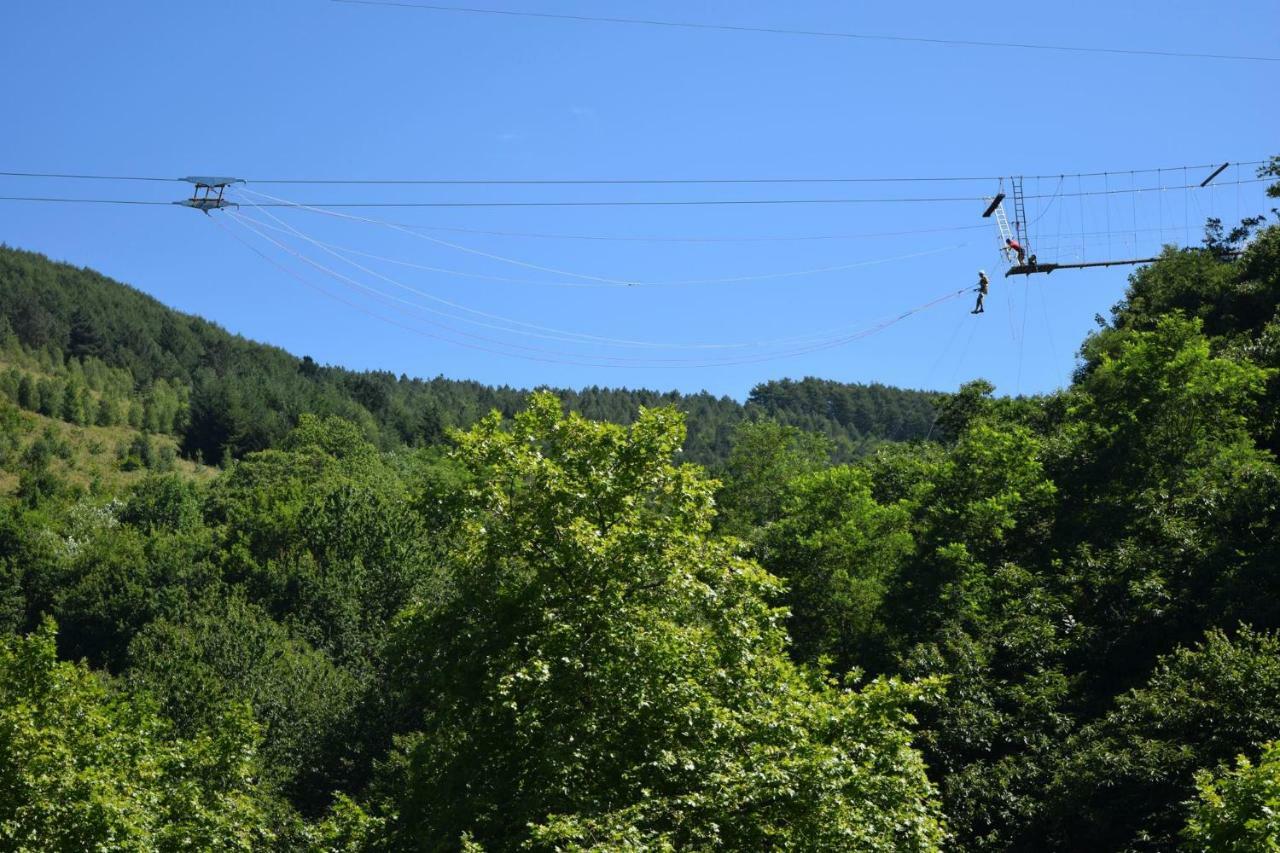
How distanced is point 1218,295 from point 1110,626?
96.6 ft

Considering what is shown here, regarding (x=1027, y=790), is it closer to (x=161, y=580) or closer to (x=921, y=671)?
(x=921, y=671)

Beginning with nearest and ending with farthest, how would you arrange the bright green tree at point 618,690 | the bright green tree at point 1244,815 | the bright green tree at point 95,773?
the bright green tree at point 1244,815
the bright green tree at point 618,690
the bright green tree at point 95,773

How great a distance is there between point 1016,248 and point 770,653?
1814 centimetres

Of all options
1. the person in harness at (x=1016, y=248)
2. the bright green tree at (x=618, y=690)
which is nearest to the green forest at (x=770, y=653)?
the bright green tree at (x=618, y=690)

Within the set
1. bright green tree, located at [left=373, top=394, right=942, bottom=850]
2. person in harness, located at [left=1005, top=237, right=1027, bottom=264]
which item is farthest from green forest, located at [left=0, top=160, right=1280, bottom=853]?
person in harness, located at [left=1005, top=237, right=1027, bottom=264]

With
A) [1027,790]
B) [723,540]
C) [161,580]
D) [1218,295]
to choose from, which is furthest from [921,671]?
[161,580]

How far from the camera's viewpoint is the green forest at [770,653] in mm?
21812

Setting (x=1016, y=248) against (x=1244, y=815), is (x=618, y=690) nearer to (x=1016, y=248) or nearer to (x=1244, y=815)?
(x=1244, y=815)

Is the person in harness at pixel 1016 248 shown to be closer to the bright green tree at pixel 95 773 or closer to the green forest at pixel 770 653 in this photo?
the green forest at pixel 770 653

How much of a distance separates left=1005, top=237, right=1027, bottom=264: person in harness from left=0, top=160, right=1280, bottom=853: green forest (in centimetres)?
782

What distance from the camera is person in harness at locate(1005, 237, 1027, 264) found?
3903cm

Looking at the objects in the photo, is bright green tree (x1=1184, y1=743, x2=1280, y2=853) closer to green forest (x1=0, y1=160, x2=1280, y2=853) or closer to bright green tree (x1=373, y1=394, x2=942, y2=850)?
green forest (x1=0, y1=160, x2=1280, y2=853)

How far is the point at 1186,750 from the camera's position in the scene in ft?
91.2

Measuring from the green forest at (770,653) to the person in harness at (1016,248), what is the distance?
782cm
